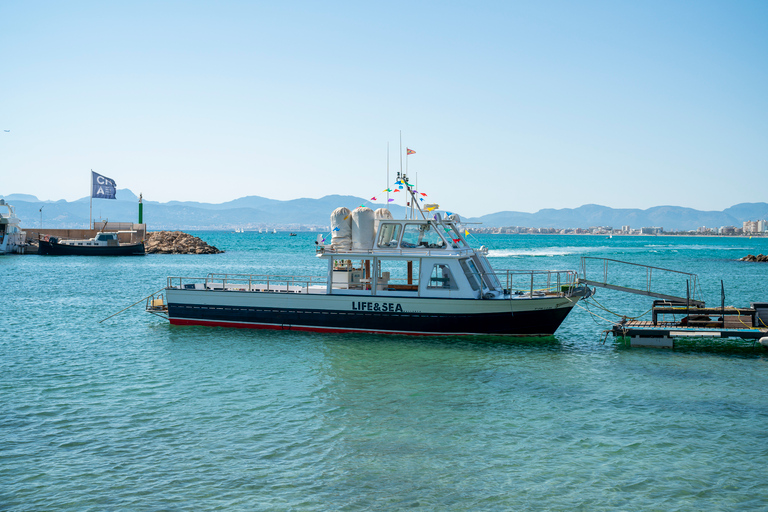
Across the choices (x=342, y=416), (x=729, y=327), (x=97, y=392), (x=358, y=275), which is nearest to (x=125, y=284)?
(x=358, y=275)

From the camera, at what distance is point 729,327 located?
19234 mm

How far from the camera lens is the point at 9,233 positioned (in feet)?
246

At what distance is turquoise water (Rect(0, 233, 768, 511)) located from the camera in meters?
9.14

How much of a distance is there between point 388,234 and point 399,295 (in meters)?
2.27

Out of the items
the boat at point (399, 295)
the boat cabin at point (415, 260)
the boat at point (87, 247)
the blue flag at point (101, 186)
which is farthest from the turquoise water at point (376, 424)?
the blue flag at point (101, 186)

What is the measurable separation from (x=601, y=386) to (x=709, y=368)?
4.26 metres

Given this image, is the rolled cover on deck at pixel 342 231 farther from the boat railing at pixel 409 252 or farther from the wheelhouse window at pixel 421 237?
the wheelhouse window at pixel 421 237

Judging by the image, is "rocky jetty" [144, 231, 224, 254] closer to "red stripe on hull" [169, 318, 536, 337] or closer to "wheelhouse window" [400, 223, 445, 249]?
"red stripe on hull" [169, 318, 536, 337]

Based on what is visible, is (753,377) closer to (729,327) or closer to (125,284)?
(729,327)

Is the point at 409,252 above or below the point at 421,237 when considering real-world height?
below

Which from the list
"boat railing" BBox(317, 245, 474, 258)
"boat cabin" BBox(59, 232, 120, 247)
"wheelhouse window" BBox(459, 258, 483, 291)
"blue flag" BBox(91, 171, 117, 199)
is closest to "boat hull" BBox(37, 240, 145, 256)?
"boat cabin" BBox(59, 232, 120, 247)

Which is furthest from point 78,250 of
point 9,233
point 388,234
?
point 388,234

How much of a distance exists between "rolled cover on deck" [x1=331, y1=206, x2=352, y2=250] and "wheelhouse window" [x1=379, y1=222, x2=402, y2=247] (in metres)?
1.19

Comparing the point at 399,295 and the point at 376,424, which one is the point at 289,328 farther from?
the point at 376,424
